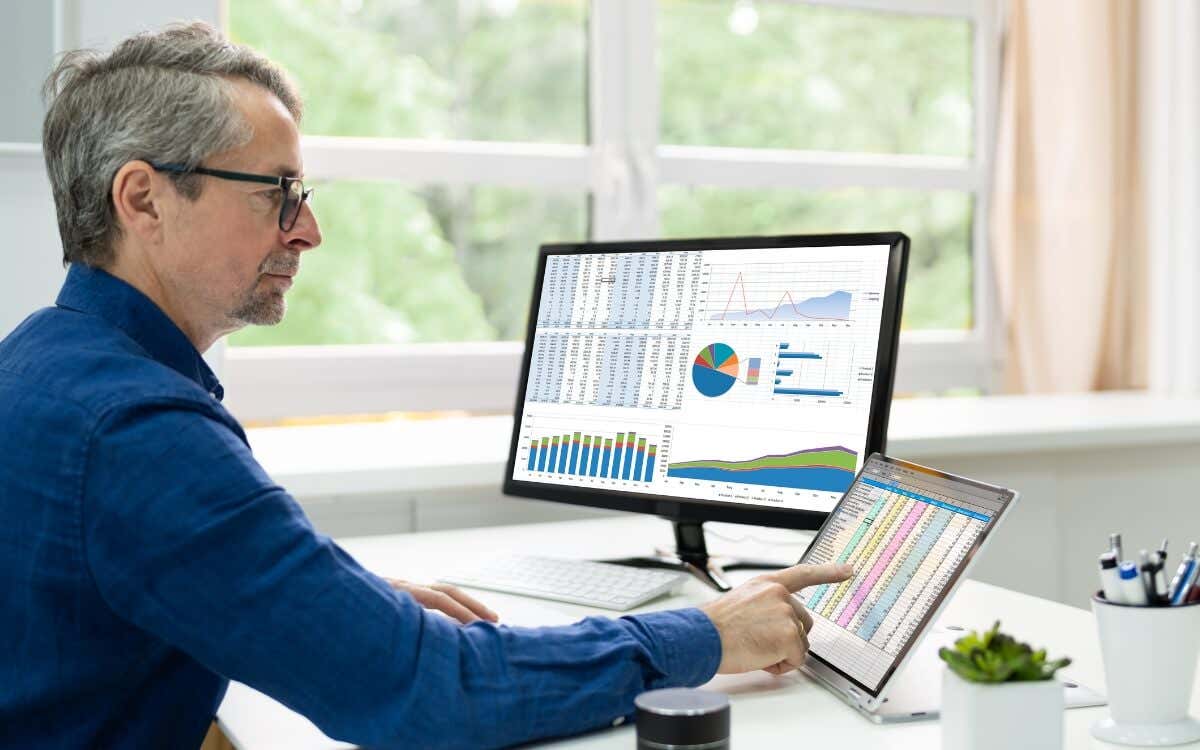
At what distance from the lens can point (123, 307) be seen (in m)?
1.09

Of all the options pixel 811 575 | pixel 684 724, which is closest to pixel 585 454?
pixel 811 575

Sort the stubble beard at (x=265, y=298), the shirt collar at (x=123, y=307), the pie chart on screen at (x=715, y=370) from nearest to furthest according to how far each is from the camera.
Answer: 1. the shirt collar at (x=123, y=307)
2. the stubble beard at (x=265, y=298)
3. the pie chart on screen at (x=715, y=370)

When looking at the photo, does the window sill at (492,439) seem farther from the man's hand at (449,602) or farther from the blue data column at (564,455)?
the man's hand at (449,602)

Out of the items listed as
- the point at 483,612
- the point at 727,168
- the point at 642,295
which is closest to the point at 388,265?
the point at 727,168

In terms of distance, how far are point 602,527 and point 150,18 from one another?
45.7 inches

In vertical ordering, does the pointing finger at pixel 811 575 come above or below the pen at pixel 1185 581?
below

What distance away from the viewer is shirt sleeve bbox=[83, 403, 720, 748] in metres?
0.90

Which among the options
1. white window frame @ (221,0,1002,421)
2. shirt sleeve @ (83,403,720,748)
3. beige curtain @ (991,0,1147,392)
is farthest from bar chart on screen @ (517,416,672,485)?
beige curtain @ (991,0,1147,392)

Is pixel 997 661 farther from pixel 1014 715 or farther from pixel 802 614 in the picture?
pixel 802 614

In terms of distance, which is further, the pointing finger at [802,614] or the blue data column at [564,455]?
the blue data column at [564,455]

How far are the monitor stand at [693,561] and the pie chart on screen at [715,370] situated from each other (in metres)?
0.18

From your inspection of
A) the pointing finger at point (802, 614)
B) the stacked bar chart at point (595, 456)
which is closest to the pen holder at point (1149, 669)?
the pointing finger at point (802, 614)

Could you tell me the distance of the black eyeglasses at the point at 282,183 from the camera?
43.2 inches

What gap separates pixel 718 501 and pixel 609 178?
5.37 ft
